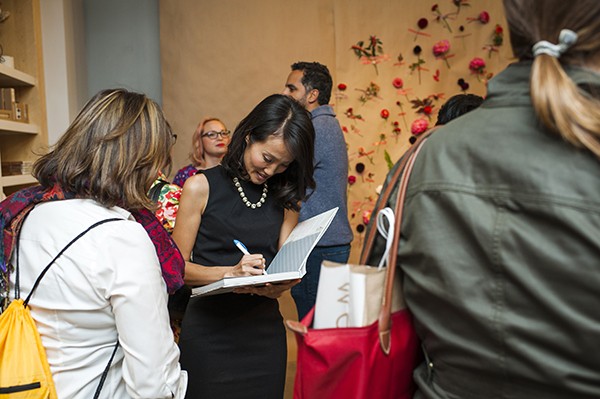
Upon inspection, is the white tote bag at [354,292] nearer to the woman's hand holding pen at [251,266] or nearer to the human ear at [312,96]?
the woman's hand holding pen at [251,266]

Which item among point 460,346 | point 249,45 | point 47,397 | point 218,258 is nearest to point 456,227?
point 460,346

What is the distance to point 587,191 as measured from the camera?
70cm

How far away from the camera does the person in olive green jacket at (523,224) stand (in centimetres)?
71

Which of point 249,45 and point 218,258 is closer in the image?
point 218,258

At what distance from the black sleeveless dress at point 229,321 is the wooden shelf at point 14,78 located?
1435 mm

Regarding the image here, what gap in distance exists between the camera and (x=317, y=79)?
9.96ft

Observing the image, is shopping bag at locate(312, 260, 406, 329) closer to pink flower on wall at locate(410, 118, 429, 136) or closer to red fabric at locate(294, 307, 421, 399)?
red fabric at locate(294, 307, 421, 399)

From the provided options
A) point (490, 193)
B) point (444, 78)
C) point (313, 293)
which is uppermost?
point (444, 78)

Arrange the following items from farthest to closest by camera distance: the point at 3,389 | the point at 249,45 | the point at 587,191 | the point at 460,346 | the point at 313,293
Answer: the point at 249,45
the point at 313,293
the point at 3,389
the point at 460,346
the point at 587,191

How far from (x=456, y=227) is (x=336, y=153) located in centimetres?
205

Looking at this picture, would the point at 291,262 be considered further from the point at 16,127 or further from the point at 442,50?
the point at 442,50

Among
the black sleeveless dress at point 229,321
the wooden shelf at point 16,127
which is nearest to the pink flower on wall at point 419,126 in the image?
the black sleeveless dress at point 229,321

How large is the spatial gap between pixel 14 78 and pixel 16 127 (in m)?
0.26

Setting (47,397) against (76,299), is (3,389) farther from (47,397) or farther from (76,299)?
(76,299)
